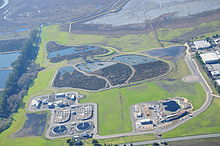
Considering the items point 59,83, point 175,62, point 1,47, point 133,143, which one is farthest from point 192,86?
point 1,47

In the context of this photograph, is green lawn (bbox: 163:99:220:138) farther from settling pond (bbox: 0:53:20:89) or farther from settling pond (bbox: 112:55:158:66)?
settling pond (bbox: 0:53:20:89)

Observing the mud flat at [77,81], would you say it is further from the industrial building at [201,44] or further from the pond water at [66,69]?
the industrial building at [201,44]

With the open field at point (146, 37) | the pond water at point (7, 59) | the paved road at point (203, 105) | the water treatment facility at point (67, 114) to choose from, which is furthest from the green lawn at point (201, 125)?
the pond water at point (7, 59)

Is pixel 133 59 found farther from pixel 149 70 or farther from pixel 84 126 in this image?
pixel 84 126

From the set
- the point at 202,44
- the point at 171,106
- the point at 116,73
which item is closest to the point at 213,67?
the point at 202,44

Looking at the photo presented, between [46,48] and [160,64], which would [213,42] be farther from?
[46,48]
